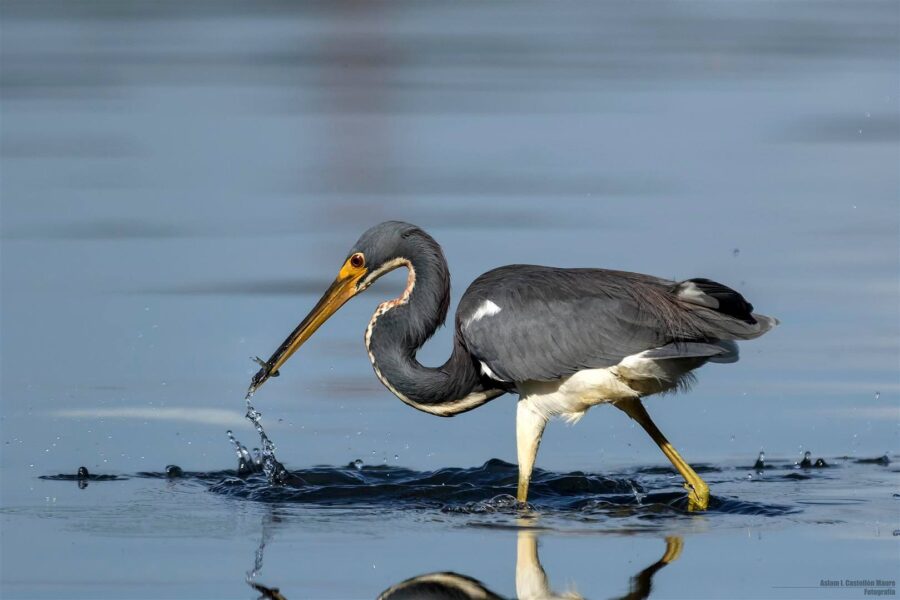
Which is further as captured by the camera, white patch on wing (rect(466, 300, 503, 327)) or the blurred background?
the blurred background

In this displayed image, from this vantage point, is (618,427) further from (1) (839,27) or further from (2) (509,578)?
(1) (839,27)

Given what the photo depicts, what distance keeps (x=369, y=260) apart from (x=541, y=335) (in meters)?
1.10

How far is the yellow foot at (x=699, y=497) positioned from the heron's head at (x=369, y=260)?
71.3 inches

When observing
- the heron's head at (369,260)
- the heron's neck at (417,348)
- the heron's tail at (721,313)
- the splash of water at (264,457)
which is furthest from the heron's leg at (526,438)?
the splash of water at (264,457)

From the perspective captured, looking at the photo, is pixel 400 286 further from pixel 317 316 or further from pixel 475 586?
pixel 475 586

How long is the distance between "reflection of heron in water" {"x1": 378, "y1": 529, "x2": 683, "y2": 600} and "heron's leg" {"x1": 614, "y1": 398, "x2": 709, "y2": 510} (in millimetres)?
1265

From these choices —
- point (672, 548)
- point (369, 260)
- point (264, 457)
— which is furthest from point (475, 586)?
point (369, 260)

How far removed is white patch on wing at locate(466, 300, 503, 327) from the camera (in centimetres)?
833

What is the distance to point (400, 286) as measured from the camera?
11945mm

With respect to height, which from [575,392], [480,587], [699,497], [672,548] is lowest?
[480,587]

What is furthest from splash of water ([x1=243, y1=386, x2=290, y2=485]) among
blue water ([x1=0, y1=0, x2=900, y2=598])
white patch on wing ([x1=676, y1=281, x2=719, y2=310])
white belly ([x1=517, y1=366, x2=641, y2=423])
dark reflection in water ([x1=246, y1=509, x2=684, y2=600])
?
white patch on wing ([x1=676, y1=281, x2=719, y2=310])

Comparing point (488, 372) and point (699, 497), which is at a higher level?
point (488, 372)

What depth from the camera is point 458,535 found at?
726 cm

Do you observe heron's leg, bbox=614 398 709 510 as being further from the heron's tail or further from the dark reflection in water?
the dark reflection in water
